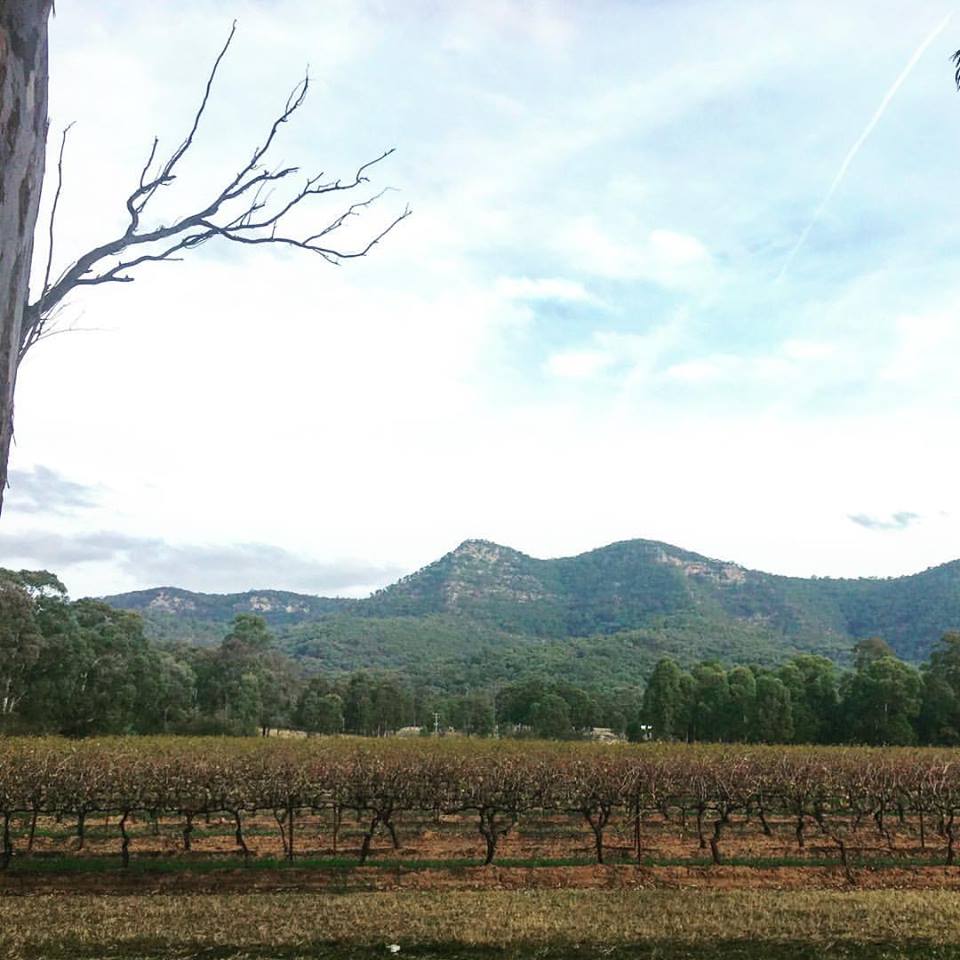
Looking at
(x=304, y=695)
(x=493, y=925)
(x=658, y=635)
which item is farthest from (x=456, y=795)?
(x=658, y=635)

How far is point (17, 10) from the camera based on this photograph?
2.12 metres

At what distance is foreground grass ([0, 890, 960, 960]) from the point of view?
13.8 m

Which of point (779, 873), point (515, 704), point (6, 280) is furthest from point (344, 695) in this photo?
point (6, 280)

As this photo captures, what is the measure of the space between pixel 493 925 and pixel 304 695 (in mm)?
69902

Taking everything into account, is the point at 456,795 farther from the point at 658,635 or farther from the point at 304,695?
the point at 658,635

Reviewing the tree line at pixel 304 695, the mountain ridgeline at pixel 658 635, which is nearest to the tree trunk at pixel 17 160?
the tree line at pixel 304 695

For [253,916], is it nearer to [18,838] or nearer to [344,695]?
[18,838]

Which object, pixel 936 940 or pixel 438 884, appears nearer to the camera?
pixel 936 940

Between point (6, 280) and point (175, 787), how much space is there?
25.1 m

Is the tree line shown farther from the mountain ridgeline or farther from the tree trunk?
the mountain ridgeline

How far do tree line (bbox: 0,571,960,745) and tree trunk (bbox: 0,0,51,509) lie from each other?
52.8m

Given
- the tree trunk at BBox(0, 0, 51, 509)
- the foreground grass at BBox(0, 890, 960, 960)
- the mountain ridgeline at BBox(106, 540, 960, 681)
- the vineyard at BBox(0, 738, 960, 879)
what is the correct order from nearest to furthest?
the tree trunk at BBox(0, 0, 51, 509) → the foreground grass at BBox(0, 890, 960, 960) → the vineyard at BBox(0, 738, 960, 879) → the mountain ridgeline at BBox(106, 540, 960, 681)

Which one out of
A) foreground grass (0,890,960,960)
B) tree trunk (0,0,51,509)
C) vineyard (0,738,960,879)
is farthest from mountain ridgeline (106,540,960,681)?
tree trunk (0,0,51,509)

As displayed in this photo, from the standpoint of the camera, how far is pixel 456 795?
24438 mm
